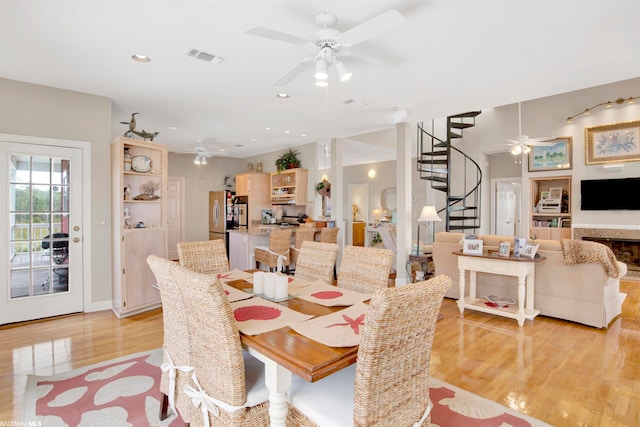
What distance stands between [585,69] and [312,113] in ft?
10.0

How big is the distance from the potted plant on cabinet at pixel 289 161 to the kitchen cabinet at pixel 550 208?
491 cm

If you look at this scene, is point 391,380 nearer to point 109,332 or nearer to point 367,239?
point 109,332

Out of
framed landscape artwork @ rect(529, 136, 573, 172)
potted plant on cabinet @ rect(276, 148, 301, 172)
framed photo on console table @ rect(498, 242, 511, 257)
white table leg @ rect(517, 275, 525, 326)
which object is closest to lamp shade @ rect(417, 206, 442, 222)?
framed photo on console table @ rect(498, 242, 511, 257)

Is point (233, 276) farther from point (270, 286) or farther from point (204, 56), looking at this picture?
point (204, 56)

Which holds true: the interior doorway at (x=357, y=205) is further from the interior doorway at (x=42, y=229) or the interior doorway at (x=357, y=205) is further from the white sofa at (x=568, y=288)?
the interior doorway at (x=42, y=229)

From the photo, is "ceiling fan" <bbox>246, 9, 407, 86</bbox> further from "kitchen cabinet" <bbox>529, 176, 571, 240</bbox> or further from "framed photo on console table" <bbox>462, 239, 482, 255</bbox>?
"kitchen cabinet" <bbox>529, 176, 571, 240</bbox>

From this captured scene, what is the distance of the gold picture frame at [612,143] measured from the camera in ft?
19.2

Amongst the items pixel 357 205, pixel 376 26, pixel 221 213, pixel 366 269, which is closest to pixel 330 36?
pixel 376 26

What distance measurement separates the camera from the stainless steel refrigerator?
8086 millimetres

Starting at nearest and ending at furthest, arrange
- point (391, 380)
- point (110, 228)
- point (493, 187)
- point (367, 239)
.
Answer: point (391, 380), point (110, 228), point (493, 187), point (367, 239)

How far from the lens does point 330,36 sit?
224cm

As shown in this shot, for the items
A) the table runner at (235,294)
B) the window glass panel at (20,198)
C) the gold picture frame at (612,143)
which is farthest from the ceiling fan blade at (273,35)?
the gold picture frame at (612,143)

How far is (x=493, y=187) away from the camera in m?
8.20

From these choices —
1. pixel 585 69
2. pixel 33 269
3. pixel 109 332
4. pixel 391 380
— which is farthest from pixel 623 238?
pixel 33 269
